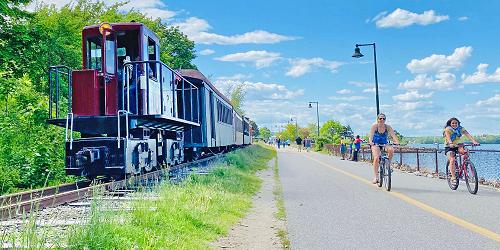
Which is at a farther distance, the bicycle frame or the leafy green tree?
the leafy green tree

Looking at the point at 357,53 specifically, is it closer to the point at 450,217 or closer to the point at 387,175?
the point at 387,175

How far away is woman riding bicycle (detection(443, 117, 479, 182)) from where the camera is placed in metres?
10.8

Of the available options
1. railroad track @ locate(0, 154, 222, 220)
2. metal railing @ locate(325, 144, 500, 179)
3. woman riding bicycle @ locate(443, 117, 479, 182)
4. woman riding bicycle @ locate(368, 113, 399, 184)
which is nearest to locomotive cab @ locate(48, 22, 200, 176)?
railroad track @ locate(0, 154, 222, 220)

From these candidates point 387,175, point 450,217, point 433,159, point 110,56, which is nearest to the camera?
point 450,217

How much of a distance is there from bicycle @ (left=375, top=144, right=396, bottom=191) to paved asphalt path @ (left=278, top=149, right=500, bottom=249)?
0.20 metres

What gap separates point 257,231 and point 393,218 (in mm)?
2130

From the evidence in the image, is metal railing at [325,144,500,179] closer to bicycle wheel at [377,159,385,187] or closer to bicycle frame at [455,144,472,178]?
bicycle frame at [455,144,472,178]

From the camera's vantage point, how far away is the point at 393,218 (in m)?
7.43

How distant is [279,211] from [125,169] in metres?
3.29

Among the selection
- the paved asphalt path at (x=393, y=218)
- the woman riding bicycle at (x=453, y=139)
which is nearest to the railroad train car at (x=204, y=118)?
the paved asphalt path at (x=393, y=218)

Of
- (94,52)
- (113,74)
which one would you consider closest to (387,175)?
(113,74)

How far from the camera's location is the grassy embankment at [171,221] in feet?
15.1

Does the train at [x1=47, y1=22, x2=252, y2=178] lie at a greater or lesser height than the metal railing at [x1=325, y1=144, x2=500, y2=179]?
greater

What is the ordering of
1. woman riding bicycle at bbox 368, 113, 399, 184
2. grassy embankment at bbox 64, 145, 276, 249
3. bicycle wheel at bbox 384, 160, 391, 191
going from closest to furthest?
grassy embankment at bbox 64, 145, 276, 249 < bicycle wheel at bbox 384, 160, 391, 191 < woman riding bicycle at bbox 368, 113, 399, 184
